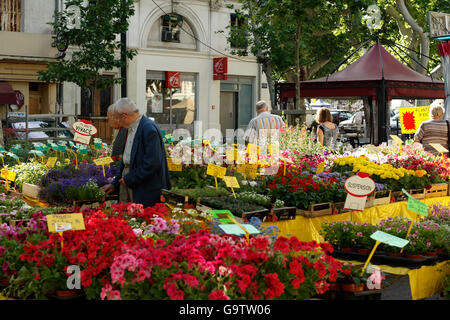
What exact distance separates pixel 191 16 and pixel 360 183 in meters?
21.0

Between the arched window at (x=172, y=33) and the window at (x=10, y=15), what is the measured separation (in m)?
5.49

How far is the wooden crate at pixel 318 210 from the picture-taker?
5656 millimetres

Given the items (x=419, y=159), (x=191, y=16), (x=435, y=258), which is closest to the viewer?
(x=435, y=258)

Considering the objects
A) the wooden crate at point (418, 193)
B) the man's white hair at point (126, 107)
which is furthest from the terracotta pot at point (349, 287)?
the wooden crate at point (418, 193)

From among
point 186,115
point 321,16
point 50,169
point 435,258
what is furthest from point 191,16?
point 435,258

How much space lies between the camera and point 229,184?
5094mm

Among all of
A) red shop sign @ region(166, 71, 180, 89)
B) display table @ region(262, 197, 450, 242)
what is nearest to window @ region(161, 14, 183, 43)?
red shop sign @ region(166, 71, 180, 89)

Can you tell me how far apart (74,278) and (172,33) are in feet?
71.7

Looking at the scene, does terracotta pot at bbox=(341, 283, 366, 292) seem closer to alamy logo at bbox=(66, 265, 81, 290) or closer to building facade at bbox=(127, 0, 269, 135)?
alamy logo at bbox=(66, 265, 81, 290)

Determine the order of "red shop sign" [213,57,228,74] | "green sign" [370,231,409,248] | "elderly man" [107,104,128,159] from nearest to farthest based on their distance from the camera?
"green sign" [370,231,409,248] < "elderly man" [107,104,128,159] < "red shop sign" [213,57,228,74]

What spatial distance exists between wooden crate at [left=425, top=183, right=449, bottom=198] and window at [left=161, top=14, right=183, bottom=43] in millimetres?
17876

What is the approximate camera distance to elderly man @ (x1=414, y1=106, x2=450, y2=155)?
8383mm

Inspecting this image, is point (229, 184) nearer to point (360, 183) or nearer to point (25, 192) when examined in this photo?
point (360, 183)

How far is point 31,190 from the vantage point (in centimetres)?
678
